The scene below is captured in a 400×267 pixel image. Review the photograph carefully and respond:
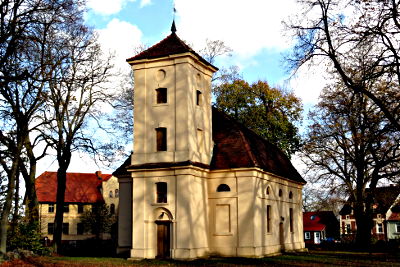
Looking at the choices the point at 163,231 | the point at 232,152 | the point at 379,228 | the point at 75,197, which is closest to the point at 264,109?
the point at 232,152

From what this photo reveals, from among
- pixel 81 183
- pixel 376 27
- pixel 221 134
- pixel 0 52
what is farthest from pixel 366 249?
pixel 81 183

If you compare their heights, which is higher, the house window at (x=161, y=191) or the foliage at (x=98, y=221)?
the house window at (x=161, y=191)

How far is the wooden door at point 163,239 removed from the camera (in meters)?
27.5

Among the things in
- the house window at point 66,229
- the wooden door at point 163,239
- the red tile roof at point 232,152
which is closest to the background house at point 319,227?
the house window at point 66,229

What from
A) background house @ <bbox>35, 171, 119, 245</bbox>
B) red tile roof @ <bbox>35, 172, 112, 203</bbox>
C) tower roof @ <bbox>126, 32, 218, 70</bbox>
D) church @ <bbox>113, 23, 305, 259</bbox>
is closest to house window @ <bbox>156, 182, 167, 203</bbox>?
church @ <bbox>113, 23, 305, 259</bbox>

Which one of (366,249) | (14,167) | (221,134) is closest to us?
(14,167)

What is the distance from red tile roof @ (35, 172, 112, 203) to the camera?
5981 centimetres

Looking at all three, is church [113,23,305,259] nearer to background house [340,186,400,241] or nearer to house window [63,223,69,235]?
background house [340,186,400,241]

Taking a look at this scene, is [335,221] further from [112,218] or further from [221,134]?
[221,134]

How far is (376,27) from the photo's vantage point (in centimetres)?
1762

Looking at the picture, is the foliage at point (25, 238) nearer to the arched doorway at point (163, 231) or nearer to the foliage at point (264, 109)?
the arched doorway at point (163, 231)

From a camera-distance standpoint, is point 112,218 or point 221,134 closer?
point 221,134

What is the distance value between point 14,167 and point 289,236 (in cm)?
2087

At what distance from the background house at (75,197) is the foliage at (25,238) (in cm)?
2798
